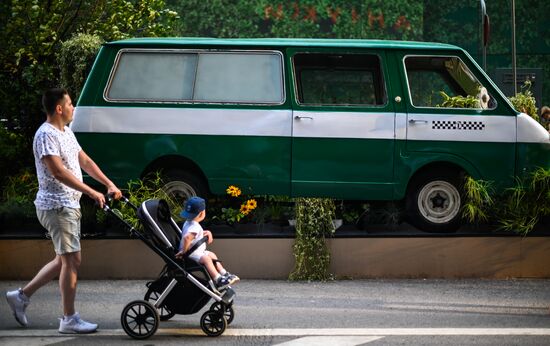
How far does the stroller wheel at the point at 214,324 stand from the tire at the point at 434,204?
12.2 ft

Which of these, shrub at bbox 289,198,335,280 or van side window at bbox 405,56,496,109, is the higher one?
van side window at bbox 405,56,496,109

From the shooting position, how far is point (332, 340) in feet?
27.0

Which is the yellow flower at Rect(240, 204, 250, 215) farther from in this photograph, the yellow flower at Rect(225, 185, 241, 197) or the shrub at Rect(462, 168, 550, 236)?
the shrub at Rect(462, 168, 550, 236)

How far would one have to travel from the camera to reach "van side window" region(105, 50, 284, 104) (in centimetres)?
1147

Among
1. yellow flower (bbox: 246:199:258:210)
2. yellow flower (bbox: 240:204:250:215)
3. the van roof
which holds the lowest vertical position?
yellow flower (bbox: 240:204:250:215)

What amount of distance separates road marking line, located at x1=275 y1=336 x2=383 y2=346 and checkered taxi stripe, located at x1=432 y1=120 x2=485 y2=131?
3.59m

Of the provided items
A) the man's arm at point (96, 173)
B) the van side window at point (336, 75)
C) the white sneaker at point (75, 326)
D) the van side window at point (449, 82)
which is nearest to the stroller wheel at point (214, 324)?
the white sneaker at point (75, 326)

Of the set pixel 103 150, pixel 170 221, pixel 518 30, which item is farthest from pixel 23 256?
pixel 518 30

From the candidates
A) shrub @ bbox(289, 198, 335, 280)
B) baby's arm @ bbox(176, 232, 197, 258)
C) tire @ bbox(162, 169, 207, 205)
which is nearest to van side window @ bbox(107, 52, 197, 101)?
tire @ bbox(162, 169, 207, 205)

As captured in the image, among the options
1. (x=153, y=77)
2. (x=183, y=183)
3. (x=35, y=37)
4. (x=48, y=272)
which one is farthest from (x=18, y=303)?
(x=35, y=37)

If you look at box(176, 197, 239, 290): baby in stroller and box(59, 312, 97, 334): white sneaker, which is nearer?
box(176, 197, 239, 290): baby in stroller

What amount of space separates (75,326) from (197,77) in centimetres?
378

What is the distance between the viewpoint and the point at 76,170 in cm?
838

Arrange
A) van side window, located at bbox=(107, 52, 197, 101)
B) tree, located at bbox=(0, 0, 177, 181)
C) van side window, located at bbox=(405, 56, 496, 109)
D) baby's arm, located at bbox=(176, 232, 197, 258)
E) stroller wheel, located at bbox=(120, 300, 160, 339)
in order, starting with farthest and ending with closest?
tree, located at bbox=(0, 0, 177, 181) → van side window, located at bbox=(405, 56, 496, 109) → van side window, located at bbox=(107, 52, 197, 101) → baby's arm, located at bbox=(176, 232, 197, 258) → stroller wheel, located at bbox=(120, 300, 160, 339)
